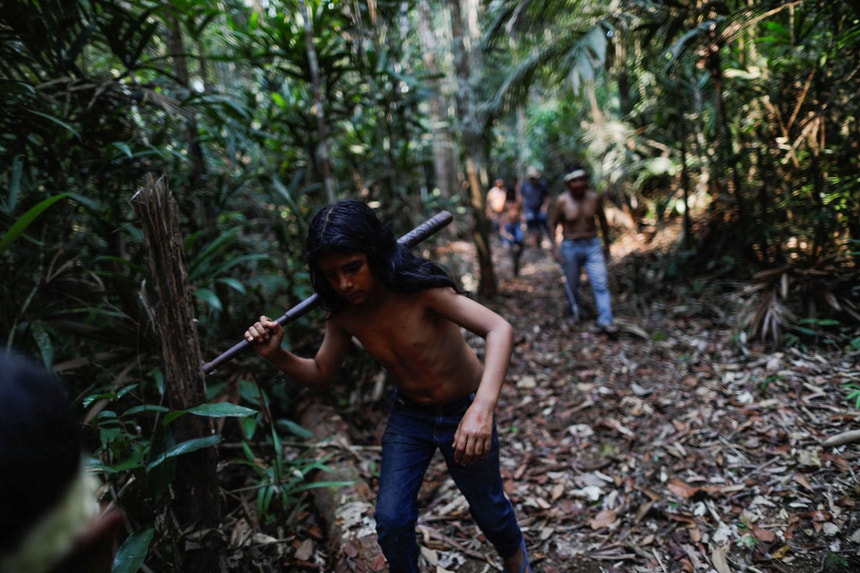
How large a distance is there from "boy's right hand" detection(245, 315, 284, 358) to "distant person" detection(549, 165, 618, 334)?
13.2ft

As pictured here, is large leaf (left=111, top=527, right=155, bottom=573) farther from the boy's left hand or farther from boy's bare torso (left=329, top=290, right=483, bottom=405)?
the boy's left hand

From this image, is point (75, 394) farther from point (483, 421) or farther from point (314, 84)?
point (314, 84)

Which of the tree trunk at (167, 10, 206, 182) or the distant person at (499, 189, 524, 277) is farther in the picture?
the distant person at (499, 189, 524, 277)

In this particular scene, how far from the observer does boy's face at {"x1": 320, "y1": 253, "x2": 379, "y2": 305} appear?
1.65m

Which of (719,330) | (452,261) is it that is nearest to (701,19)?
(719,330)

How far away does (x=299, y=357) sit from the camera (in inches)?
76.9

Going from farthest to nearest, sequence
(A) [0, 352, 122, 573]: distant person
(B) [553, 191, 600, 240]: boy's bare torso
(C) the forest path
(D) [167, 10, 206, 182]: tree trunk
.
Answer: (B) [553, 191, 600, 240]: boy's bare torso → (D) [167, 10, 206, 182]: tree trunk → (C) the forest path → (A) [0, 352, 122, 573]: distant person

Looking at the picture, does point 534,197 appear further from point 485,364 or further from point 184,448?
point 184,448

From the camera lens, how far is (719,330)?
4.41 metres

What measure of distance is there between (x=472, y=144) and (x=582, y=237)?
1.91 meters

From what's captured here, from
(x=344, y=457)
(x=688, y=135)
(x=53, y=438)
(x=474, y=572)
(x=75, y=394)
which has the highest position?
(x=688, y=135)

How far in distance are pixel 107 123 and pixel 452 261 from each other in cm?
340

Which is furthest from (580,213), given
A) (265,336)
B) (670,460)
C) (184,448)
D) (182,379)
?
(184,448)

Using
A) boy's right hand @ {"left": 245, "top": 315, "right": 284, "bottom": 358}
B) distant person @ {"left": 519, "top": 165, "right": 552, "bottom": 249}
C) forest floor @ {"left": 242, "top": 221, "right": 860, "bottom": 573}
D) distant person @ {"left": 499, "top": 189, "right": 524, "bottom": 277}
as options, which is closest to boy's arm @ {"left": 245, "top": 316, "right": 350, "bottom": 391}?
boy's right hand @ {"left": 245, "top": 315, "right": 284, "bottom": 358}
